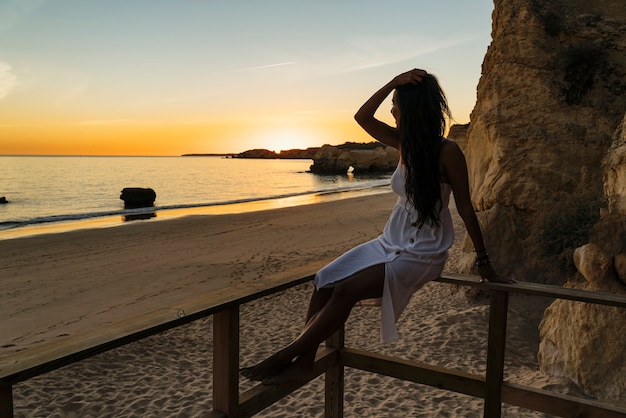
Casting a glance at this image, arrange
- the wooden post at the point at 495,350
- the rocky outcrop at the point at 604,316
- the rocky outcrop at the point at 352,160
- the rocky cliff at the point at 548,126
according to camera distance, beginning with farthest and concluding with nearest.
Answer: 1. the rocky outcrop at the point at 352,160
2. the rocky cliff at the point at 548,126
3. the rocky outcrop at the point at 604,316
4. the wooden post at the point at 495,350

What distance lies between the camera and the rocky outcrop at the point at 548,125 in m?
6.33

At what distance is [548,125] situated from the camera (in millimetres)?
6645

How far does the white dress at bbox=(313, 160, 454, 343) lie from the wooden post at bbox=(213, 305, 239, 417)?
483mm

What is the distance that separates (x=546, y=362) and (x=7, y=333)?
681 centimetres

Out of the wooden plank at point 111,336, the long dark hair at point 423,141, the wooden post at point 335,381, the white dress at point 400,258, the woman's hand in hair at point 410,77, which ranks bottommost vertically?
the wooden post at point 335,381

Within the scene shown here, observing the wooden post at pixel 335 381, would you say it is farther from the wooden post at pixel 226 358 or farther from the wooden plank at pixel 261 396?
the wooden post at pixel 226 358

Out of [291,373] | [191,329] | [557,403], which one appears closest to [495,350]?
[557,403]

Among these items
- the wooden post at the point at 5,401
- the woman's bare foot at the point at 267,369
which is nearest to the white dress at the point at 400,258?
the woman's bare foot at the point at 267,369

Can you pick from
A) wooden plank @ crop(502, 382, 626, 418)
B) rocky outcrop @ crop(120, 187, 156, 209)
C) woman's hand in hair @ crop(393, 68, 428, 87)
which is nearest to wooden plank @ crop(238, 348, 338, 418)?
wooden plank @ crop(502, 382, 626, 418)

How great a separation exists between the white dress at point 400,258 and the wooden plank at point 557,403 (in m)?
0.80

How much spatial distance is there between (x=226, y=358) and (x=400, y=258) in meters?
0.95

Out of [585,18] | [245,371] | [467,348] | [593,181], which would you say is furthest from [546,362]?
→ [585,18]

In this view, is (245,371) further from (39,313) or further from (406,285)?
(39,313)

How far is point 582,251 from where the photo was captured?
4262 millimetres
